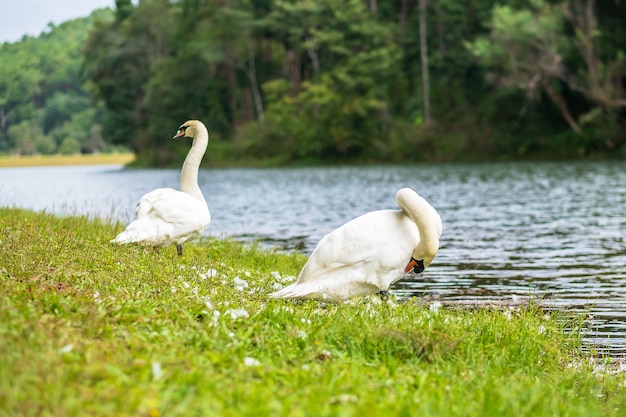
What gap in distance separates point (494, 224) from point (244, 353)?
56.4 feet

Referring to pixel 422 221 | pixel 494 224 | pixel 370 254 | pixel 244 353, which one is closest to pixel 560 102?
pixel 494 224

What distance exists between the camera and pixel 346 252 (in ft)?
28.9

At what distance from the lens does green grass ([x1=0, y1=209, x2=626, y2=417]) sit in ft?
14.9

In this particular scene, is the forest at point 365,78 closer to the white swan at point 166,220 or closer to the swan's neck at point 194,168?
the swan's neck at point 194,168

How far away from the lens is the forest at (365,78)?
56000 millimetres

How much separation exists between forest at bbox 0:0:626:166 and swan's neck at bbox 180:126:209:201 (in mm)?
43887

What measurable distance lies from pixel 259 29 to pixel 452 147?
72.7 feet

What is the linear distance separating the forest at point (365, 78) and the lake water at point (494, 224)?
12774mm

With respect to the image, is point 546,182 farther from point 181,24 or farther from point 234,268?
point 181,24

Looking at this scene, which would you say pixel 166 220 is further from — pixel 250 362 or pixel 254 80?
pixel 254 80

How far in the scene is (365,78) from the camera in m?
69.4

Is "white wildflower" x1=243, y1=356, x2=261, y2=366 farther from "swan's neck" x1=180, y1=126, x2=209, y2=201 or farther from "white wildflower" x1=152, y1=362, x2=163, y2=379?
"swan's neck" x1=180, y1=126, x2=209, y2=201

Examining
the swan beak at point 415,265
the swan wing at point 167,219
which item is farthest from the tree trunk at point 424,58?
the swan beak at point 415,265

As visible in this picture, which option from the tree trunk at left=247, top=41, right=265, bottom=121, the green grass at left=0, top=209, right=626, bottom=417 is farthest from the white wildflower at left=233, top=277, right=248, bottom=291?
the tree trunk at left=247, top=41, right=265, bottom=121
